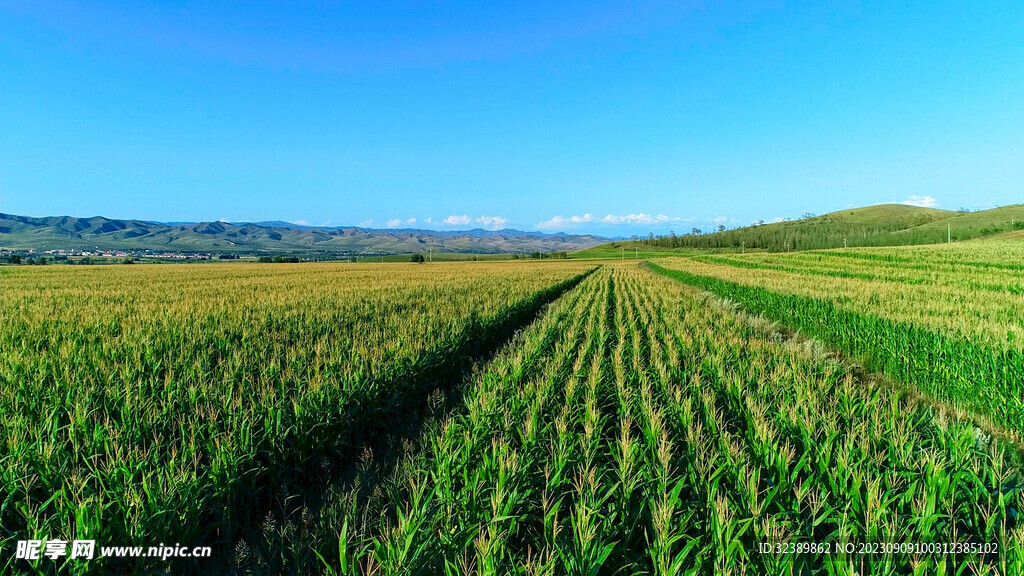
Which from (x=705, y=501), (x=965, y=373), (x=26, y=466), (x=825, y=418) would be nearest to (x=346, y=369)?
(x=26, y=466)

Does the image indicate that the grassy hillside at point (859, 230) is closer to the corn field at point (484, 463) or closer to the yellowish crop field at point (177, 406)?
the corn field at point (484, 463)

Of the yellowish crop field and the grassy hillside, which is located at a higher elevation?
the grassy hillside

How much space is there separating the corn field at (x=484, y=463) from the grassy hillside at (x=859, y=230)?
303ft

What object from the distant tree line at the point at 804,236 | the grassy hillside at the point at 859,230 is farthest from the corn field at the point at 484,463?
the distant tree line at the point at 804,236

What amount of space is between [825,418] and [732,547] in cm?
247

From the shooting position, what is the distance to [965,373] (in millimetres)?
6598

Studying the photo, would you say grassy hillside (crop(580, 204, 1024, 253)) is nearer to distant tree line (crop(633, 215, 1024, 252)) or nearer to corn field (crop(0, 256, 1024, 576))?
distant tree line (crop(633, 215, 1024, 252))

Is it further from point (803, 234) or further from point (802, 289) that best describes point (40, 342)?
point (803, 234)

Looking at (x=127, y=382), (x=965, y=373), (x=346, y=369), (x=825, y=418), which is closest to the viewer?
(x=825, y=418)

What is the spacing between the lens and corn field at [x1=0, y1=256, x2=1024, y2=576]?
2.60 meters

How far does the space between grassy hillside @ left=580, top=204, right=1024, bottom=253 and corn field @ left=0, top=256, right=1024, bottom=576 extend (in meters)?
92.4

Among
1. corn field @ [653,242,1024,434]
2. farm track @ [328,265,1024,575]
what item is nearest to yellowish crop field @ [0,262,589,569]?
farm track @ [328,265,1024,575]

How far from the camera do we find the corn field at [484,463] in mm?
2600
